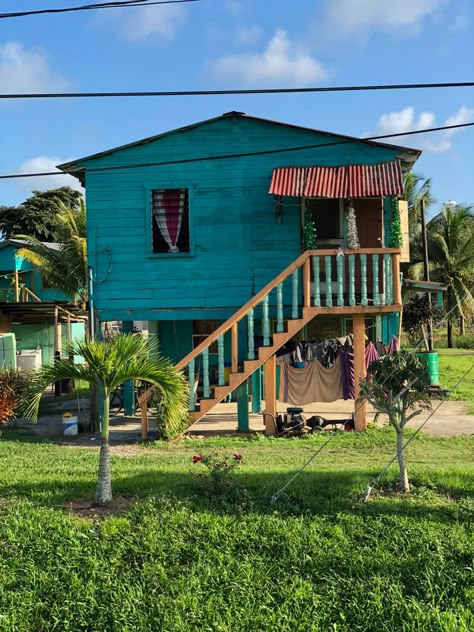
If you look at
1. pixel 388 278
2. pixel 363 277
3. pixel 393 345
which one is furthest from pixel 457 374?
pixel 363 277

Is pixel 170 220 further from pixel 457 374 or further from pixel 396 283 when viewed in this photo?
pixel 457 374

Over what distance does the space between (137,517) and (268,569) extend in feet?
4.73

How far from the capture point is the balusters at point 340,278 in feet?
39.7

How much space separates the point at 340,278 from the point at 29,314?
14.6 meters

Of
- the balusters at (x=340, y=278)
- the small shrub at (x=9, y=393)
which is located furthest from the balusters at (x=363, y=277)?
the small shrub at (x=9, y=393)

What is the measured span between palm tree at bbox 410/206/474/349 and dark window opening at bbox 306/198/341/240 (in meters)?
19.9

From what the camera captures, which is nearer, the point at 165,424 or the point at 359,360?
the point at 165,424

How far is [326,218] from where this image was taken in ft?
Answer: 47.0

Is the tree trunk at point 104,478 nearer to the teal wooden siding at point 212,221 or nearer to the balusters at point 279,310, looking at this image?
the balusters at point 279,310

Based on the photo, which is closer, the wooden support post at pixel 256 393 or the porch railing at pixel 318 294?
the porch railing at pixel 318 294

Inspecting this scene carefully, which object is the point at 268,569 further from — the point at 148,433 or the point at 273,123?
the point at 273,123

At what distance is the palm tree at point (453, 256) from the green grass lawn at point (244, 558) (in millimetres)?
27365

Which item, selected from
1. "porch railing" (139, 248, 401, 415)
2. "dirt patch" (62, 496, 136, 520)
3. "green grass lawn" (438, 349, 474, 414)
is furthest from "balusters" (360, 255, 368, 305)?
"dirt patch" (62, 496, 136, 520)

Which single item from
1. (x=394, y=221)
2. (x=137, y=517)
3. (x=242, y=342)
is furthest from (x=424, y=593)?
(x=242, y=342)
